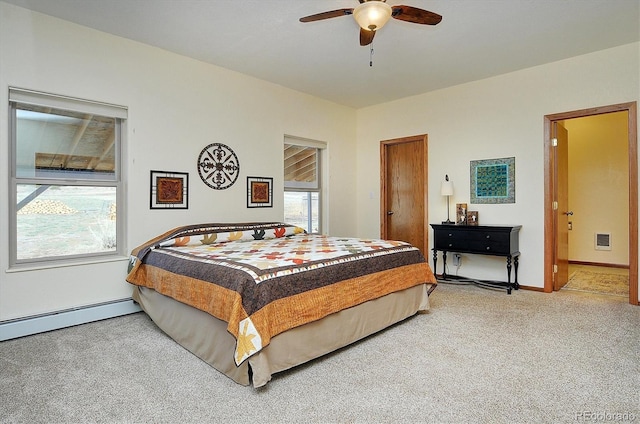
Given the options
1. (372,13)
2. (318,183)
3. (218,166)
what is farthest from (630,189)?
(218,166)

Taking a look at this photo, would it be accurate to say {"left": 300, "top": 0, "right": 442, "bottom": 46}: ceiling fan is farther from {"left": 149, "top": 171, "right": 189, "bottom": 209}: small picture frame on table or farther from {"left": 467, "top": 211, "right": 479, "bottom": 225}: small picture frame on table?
{"left": 467, "top": 211, "right": 479, "bottom": 225}: small picture frame on table

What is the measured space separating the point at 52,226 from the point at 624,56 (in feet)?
18.7

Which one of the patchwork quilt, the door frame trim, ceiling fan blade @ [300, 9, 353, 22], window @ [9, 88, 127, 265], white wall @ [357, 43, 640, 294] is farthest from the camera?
white wall @ [357, 43, 640, 294]

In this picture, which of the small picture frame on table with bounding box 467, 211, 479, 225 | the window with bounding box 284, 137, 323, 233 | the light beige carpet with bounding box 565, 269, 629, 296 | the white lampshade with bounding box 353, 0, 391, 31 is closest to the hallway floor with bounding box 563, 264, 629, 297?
the light beige carpet with bounding box 565, 269, 629, 296

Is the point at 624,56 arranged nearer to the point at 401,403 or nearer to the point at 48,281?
the point at 401,403

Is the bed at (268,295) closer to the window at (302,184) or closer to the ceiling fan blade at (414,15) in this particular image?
the ceiling fan blade at (414,15)

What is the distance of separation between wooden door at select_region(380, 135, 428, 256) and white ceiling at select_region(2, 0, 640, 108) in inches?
44.9

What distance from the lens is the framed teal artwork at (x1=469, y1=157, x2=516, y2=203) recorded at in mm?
4293

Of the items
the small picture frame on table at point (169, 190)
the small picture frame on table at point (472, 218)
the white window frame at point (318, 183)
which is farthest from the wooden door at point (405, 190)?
the small picture frame on table at point (169, 190)

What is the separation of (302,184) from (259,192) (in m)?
0.93

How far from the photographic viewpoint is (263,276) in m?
2.00

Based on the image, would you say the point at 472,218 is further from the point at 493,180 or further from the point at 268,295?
the point at 268,295

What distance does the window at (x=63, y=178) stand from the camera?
9.64 feet

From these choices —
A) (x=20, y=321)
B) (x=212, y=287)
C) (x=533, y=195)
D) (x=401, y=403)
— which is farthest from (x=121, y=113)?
(x=533, y=195)
